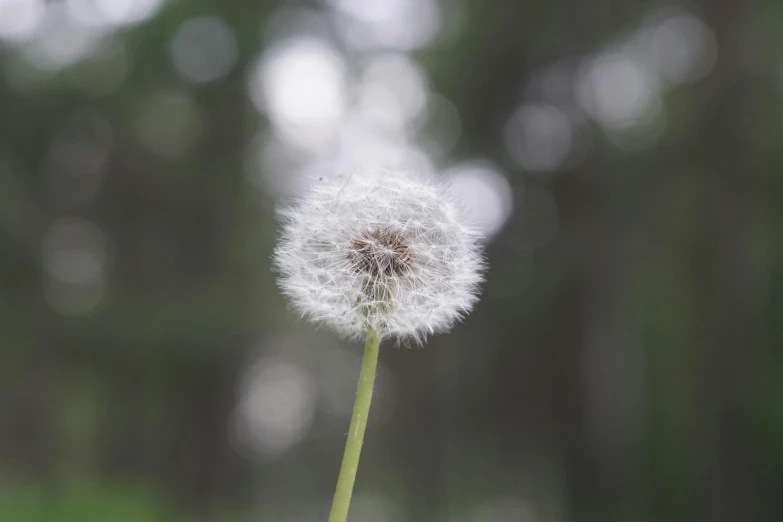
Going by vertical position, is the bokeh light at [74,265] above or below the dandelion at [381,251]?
above

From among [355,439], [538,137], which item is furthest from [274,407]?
[355,439]

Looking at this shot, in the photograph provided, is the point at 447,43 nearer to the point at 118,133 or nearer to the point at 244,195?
the point at 244,195

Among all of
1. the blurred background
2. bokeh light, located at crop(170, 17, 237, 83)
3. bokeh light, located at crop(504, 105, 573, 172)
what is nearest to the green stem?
the blurred background

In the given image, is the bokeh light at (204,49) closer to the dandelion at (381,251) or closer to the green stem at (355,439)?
the dandelion at (381,251)

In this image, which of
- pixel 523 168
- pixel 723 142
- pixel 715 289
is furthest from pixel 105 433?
pixel 723 142

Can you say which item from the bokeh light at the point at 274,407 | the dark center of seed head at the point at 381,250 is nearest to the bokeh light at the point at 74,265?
the bokeh light at the point at 274,407

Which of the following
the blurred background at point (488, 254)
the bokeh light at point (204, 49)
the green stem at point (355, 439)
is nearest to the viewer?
the green stem at point (355, 439)

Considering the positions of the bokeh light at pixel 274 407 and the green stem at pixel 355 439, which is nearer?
the green stem at pixel 355 439

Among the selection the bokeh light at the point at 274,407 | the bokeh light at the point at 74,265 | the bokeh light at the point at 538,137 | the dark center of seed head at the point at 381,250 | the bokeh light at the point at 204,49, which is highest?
the bokeh light at the point at 204,49
